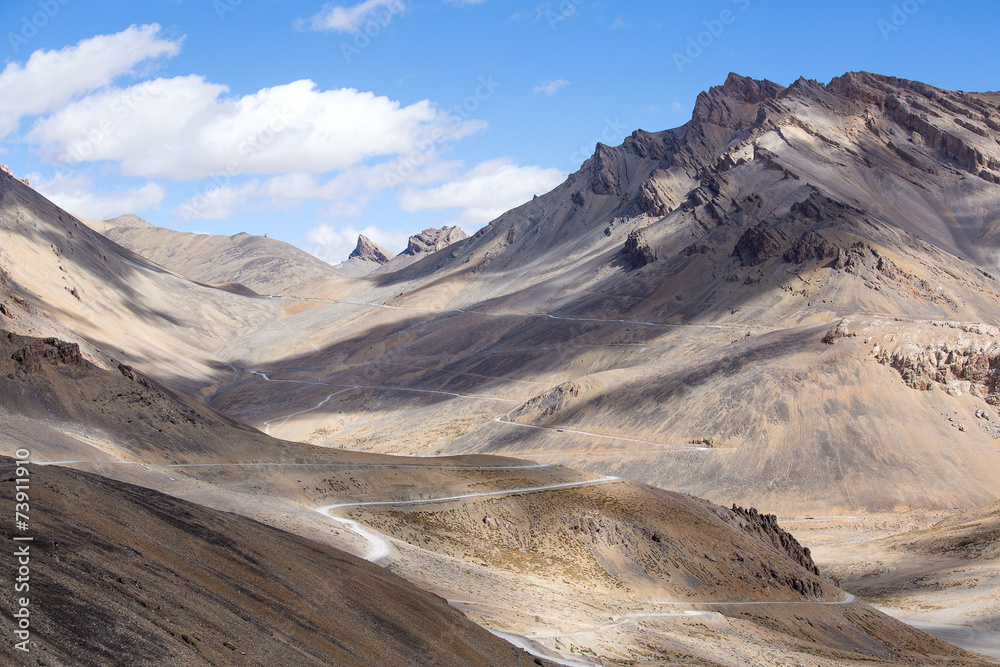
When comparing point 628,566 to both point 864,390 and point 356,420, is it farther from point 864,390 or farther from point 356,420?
point 356,420

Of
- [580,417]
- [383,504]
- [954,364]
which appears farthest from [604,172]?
[383,504]

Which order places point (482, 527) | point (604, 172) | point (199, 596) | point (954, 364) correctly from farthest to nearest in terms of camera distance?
point (604, 172) → point (954, 364) → point (482, 527) → point (199, 596)

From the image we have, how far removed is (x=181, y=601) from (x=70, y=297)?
9352cm

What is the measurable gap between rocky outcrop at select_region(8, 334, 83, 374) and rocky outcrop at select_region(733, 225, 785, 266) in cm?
7752

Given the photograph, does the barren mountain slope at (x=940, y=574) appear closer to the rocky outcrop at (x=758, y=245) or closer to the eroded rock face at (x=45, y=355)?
the eroded rock face at (x=45, y=355)

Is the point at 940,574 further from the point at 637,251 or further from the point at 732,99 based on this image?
the point at 732,99

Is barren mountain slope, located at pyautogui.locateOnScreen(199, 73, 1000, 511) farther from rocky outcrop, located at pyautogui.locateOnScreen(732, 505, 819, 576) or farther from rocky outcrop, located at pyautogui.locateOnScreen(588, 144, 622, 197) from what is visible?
rocky outcrop, located at pyautogui.locateOnScreen(732, 505, 819, 576)

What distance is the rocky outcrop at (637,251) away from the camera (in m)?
118

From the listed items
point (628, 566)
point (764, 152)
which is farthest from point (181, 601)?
point (764, 152)

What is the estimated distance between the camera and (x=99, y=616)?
38.4 ft

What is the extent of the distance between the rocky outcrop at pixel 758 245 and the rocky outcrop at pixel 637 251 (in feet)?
59.2

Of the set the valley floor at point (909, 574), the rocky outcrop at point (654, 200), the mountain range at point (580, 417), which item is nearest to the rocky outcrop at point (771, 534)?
the mountain range at point (580, 417)

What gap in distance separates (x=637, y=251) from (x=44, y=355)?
9296 cm

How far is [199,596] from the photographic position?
1430 cm
